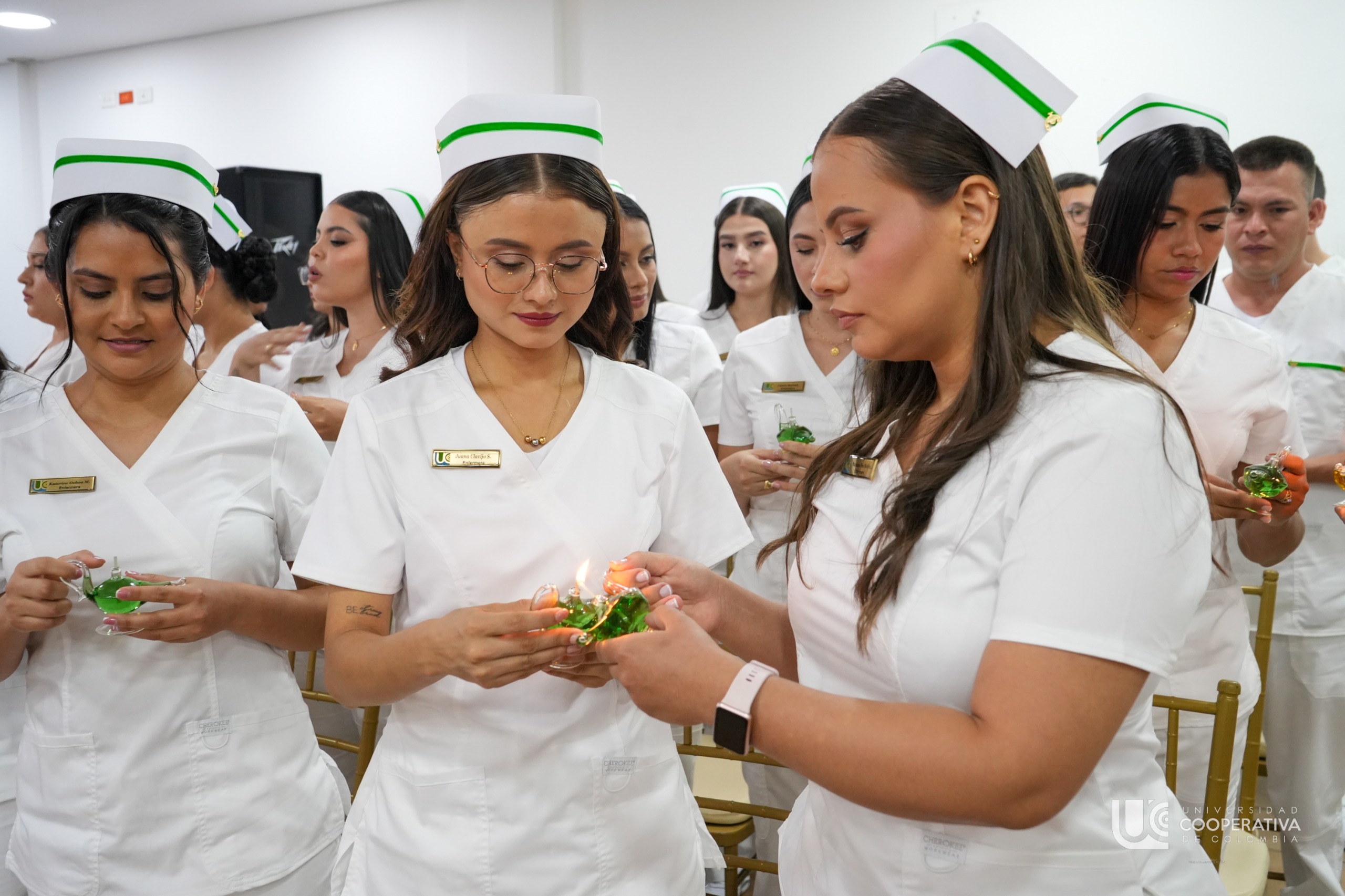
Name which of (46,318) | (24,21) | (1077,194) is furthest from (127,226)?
(24,21)

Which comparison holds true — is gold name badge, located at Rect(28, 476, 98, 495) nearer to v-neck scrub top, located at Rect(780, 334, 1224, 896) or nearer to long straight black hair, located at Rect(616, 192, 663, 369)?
v-neck scrub top, located at Rect(780, 334, 1224, 896)

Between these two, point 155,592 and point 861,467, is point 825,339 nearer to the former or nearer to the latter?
point 861,467

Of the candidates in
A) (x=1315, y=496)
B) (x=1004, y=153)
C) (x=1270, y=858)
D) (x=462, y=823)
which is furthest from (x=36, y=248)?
(x=1270, y=858)

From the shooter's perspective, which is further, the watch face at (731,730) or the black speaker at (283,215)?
the black speaker at (283,215)

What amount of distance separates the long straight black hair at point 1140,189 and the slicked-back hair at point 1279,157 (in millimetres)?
1261

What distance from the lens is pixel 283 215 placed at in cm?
685

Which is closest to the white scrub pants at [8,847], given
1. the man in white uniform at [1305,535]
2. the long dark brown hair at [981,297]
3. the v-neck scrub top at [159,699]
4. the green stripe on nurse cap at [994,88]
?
the v-neck scrub top at [159,699]

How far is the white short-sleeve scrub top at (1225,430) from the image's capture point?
2229 millimetres

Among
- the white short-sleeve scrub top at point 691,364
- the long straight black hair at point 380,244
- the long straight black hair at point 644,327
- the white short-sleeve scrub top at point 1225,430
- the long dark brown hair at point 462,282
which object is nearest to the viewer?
the long dark brown hair at point 462,282

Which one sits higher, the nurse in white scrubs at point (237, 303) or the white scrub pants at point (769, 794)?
the nurse in white scrubs at point (237, 303)

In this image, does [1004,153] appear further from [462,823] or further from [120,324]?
[120,324]

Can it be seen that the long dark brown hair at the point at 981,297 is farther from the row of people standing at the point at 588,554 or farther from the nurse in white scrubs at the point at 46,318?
the nurse in white scrubs at the point at 46,318

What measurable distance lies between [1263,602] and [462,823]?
202cm

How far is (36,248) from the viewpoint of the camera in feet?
13.3
